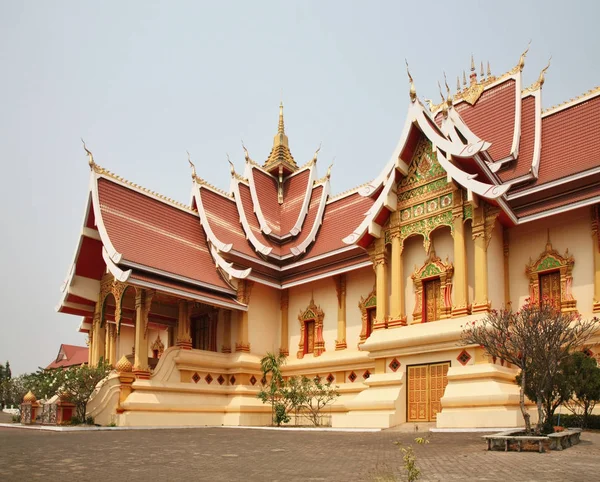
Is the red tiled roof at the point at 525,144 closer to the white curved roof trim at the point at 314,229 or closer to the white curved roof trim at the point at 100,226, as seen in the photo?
the white curved roof trim at the point at 314,229

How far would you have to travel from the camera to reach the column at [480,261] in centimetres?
1451

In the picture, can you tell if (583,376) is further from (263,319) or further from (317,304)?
(263,319)

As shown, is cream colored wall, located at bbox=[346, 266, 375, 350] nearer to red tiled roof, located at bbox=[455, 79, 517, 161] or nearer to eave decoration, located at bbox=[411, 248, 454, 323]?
eave decoration, located at bbox=[411, 248, 454, 323]

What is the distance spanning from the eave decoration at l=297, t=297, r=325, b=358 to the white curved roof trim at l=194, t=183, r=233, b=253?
3.28m

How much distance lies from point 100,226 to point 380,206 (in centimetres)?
794

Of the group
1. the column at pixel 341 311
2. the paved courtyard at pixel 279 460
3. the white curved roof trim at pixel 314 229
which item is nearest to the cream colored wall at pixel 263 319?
the white curved roof trim at pixel 314 229

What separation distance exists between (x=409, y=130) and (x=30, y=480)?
12875 mm

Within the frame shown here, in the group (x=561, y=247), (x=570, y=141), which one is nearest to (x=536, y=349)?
(x=561, y=247)

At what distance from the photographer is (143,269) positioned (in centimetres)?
1786

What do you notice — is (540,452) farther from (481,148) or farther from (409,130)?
(409,130)

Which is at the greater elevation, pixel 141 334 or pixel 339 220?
pixel 339 220

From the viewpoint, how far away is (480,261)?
14.8 meters

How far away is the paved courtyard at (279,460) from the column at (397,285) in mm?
4683

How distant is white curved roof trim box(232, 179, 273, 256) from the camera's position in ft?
69.1
